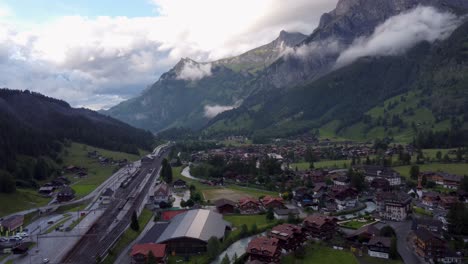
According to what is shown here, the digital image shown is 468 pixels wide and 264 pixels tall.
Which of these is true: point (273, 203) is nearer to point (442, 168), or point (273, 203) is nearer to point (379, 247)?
point (379, 247)

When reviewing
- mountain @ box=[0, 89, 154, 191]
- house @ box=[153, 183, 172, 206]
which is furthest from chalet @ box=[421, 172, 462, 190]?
mountain @ box=[0, 89, 154, 191]

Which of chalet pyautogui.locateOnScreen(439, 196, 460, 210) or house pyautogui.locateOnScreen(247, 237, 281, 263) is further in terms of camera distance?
chalet pyautogui.locateOnScreen(439, 196, 460, 210)

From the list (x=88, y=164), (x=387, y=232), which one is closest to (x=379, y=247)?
(x=387, y=232)

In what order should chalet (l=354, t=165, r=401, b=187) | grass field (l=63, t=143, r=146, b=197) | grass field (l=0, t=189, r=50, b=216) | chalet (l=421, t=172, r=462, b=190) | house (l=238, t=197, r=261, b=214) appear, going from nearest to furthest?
grass field (l=0, t=189, r=50, b=216) < house (l=238, t=197, r=261, b=214) < chalet (l=421, t=172, r=462, b=190) < chalet (l=354, t=165, r=401, b=187) < grass field (l=63, t=143, r=146, b=197)

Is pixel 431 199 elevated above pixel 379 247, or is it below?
above

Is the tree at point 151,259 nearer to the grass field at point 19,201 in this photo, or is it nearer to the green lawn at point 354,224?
the green lawn at point 354,224

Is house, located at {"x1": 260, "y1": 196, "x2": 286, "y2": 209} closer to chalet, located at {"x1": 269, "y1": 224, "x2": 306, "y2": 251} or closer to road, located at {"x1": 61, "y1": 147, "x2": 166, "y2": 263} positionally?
chalet, located at {"x1": 269, "y1": 224, "x2": 306, "y2": 251}

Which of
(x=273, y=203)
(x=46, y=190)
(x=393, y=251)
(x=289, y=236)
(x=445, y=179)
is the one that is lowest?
(x=393, y=251)

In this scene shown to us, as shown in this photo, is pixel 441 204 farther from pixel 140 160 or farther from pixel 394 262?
pixel 140 160
